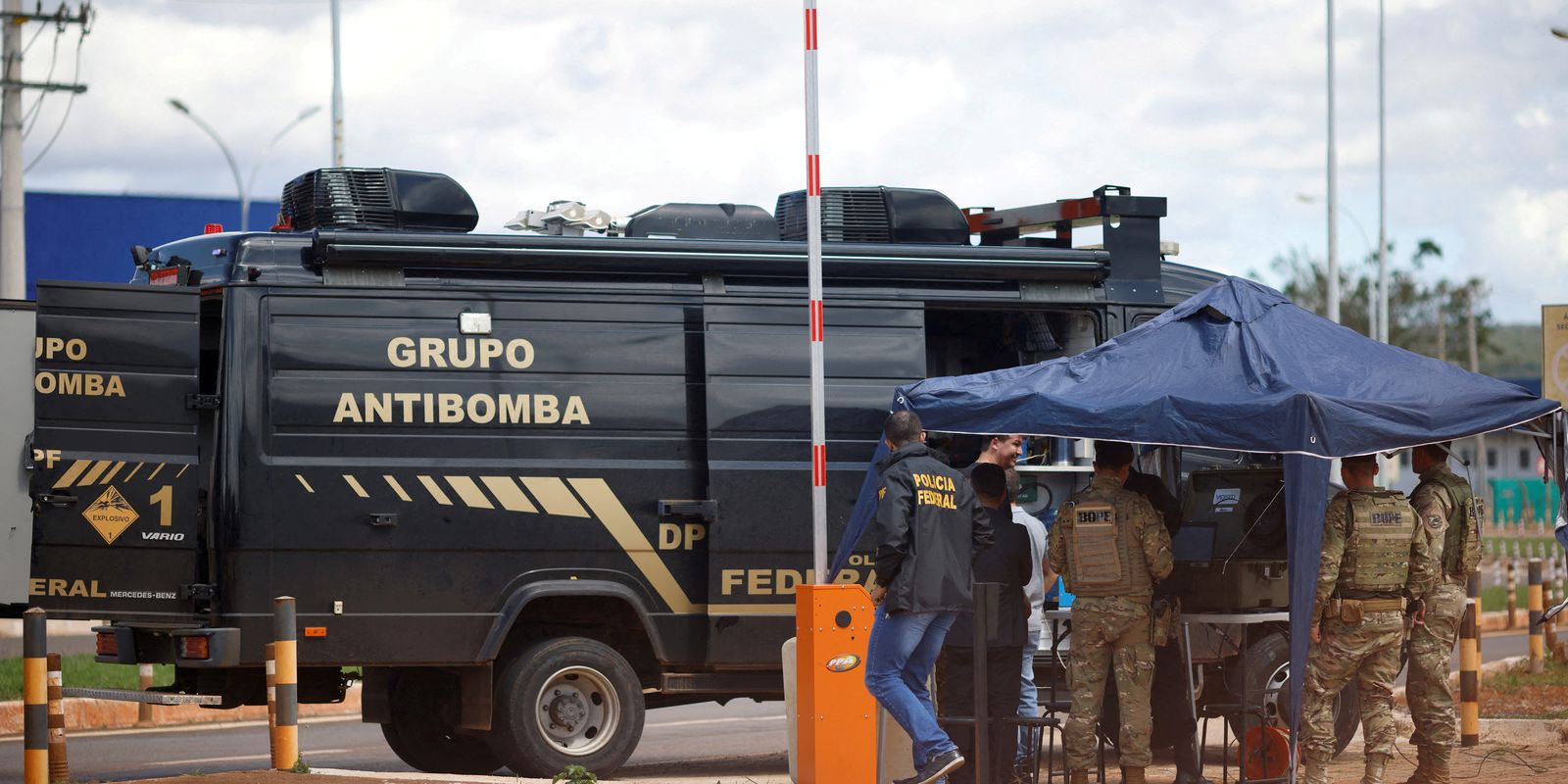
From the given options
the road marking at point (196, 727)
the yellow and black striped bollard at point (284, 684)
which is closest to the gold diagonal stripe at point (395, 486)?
the yellow and black striped bollard at point (284, 684)

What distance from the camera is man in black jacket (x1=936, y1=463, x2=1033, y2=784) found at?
9242mm

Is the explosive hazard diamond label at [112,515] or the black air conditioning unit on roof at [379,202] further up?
the black air conditioning unit on roof at [379,202]

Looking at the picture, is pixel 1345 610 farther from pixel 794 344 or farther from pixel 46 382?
pixel 46 382

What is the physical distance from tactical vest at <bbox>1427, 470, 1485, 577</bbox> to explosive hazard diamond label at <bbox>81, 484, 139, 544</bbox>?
666 centimetres

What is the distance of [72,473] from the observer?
9.69 meters

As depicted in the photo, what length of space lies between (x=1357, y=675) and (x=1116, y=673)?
3.79 ft

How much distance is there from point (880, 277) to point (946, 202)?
1009mm

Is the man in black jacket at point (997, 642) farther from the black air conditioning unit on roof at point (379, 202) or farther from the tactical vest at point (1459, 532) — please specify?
the black air conditioning unit on roof at point (379, 202)

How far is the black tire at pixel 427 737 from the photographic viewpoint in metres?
11.1

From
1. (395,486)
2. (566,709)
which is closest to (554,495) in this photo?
(395,486)

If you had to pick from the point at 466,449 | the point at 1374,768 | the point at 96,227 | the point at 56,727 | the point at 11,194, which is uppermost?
the point at 96,227

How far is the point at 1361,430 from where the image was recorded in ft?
28.1

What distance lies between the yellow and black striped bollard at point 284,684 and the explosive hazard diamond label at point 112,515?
3.65ft

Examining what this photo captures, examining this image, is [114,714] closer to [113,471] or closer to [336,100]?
[113,471]
